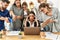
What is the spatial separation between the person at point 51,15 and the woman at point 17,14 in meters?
0.54

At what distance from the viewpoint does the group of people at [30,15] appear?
3.29 metres

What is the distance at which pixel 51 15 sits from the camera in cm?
332

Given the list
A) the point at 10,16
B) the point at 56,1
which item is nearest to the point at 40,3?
the point at 56,1

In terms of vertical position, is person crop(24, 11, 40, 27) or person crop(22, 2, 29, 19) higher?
person crop(22, 2, 29, 19)

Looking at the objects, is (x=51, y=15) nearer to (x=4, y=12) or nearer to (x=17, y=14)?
(x=17, y=14)

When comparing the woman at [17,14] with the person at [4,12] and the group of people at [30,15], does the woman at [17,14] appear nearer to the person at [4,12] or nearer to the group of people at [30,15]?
the group of people at [30,15]

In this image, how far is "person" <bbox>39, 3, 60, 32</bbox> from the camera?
330cm

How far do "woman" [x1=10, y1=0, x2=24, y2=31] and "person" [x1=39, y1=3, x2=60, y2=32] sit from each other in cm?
54

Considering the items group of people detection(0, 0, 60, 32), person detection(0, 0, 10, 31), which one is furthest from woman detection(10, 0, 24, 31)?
person detection(0, 0, 10, 31)

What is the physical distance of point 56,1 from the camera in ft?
10.8

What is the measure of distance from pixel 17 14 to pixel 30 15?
13.4 inches

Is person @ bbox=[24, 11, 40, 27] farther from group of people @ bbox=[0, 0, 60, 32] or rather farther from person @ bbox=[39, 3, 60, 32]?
person @ bbox=[39, 3, 60, 32]

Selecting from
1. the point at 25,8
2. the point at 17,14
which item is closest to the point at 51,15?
the point at 25,8

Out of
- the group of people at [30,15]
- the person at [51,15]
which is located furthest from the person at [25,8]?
the person at [51,15]
